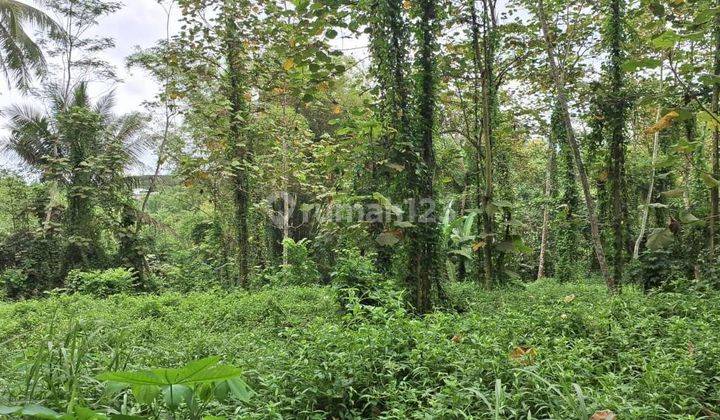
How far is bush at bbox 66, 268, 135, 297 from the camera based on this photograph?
8094mm

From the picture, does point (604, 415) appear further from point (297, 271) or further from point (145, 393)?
point (297, 271)

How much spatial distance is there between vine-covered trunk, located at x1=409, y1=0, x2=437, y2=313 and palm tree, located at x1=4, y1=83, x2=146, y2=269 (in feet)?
26.0

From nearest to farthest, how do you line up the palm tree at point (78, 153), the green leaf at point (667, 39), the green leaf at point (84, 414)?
the green leaf at point (84, 414) < the green leaf at point (667, 39) < the palm tree at point (78, 153)

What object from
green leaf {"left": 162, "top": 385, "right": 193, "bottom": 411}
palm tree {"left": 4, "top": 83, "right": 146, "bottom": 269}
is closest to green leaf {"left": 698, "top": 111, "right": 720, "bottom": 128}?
green leaf {"left": 162, "top": 385, "right": 193, "bottom": 411}

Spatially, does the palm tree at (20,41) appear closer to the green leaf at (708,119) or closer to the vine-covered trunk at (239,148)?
the vine-covered trunk at (239,148)

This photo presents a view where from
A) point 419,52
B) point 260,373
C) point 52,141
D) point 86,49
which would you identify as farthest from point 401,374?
point 86,49

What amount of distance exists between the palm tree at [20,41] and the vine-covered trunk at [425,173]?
447 inches

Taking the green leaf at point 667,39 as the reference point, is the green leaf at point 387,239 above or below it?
below

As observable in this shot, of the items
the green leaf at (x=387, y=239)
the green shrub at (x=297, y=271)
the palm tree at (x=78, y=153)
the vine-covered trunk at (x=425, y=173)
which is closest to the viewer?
the green leaf at (x=387, y=239)

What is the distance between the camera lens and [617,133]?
5.55 metres

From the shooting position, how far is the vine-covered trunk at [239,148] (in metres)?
7.21

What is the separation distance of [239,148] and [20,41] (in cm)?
777

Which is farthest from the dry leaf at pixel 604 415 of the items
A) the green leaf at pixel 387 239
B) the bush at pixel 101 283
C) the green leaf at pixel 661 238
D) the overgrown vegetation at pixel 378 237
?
the bush at pixel 101 283

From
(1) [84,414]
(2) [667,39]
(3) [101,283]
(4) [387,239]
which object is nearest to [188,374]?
(1) [84,414]
